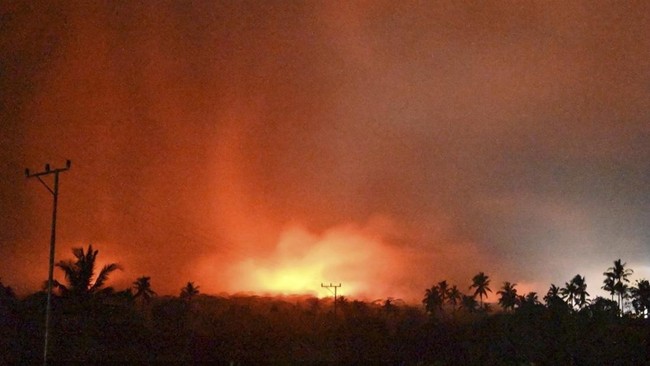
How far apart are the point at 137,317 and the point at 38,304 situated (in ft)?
32.3

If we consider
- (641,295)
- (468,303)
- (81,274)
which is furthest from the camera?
(468,303)

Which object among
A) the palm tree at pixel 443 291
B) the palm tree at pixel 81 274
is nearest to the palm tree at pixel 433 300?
the palm tree at pixel 443 291

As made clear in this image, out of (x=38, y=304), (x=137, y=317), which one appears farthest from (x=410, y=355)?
(x=38, y=304)

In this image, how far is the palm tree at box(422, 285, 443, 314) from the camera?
424ft

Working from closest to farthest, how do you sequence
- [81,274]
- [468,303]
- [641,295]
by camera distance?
1. [81,274]
2. [641,295]
3. [468,303]

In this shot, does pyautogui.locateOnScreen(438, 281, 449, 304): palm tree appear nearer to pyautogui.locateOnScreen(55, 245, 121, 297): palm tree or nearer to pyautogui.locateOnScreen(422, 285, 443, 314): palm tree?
pyautogui.locateOnScreen(422, 285, 443, 314): palm tree

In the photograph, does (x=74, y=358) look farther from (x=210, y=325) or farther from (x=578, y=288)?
(x=578, y=288)

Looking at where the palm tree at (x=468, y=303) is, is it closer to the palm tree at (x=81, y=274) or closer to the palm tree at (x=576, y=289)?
the palm tree at (x=576, y=289)

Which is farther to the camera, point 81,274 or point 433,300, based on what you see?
point 433,300

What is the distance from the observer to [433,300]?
5202 inches

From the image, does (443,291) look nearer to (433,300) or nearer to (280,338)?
(433,300)

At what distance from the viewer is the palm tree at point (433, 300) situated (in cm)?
12938

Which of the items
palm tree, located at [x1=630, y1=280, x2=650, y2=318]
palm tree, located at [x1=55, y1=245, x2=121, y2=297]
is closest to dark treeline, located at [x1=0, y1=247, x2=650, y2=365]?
palm tree, located at [x1=55, y1=245, x2=121, y2=297]

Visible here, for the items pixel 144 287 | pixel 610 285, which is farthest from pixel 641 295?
pixel 144 287
